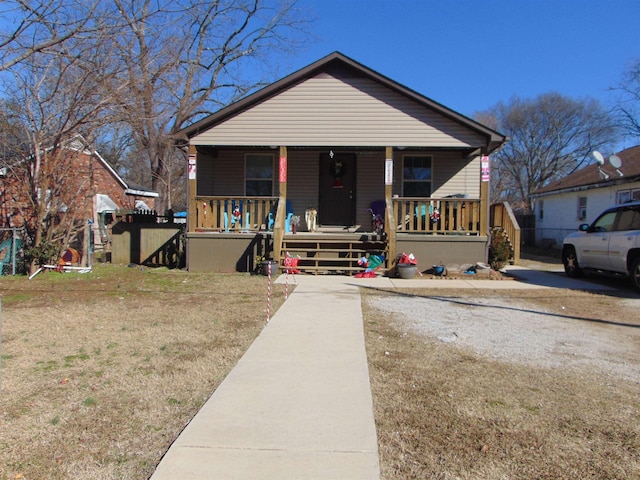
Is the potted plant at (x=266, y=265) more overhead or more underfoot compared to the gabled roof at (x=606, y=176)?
more underfoot

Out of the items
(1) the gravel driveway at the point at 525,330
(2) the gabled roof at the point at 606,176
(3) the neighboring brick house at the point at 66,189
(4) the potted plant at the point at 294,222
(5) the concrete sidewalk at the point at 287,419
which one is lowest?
(5) the concrete sidewalk at the point at 287,419

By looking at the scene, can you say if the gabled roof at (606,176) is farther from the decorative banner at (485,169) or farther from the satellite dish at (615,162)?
the decorative banner at (485,169)

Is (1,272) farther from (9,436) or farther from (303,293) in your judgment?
(9,436)

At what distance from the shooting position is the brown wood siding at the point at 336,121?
12.9 metres

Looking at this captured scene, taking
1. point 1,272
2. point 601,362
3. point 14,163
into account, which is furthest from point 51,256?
point 601,362

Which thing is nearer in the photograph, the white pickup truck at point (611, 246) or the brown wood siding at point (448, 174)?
the white pickup truck at point (611, 246)

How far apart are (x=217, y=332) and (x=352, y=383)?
2415 mm

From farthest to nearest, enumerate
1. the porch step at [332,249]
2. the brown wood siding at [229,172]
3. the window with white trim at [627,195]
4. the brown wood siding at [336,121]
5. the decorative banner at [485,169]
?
the window with white trim at [627,195]
the brown wood siding at [229,172]
the brown wood siding at [336,121]
the decorative banner at [485,169]
the porch step at [332,249]

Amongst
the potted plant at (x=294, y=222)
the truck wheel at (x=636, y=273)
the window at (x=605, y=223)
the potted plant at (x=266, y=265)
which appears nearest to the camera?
the truck wheel at (x=636, y=273)

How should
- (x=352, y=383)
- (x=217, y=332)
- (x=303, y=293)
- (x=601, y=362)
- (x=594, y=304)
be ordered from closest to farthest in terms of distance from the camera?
(x=352, y=383), (x=601, y=362), (x=217, y=332), (x=594, y=304), (x=303, y=293)

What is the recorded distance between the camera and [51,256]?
11.4 metres

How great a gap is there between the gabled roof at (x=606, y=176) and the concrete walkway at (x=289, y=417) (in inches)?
624

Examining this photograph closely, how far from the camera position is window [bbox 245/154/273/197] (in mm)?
15164

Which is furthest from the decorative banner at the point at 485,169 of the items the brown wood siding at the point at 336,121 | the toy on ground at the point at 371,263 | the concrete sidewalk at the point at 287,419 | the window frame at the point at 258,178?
the concrete sidewalk at the point at 287,419
